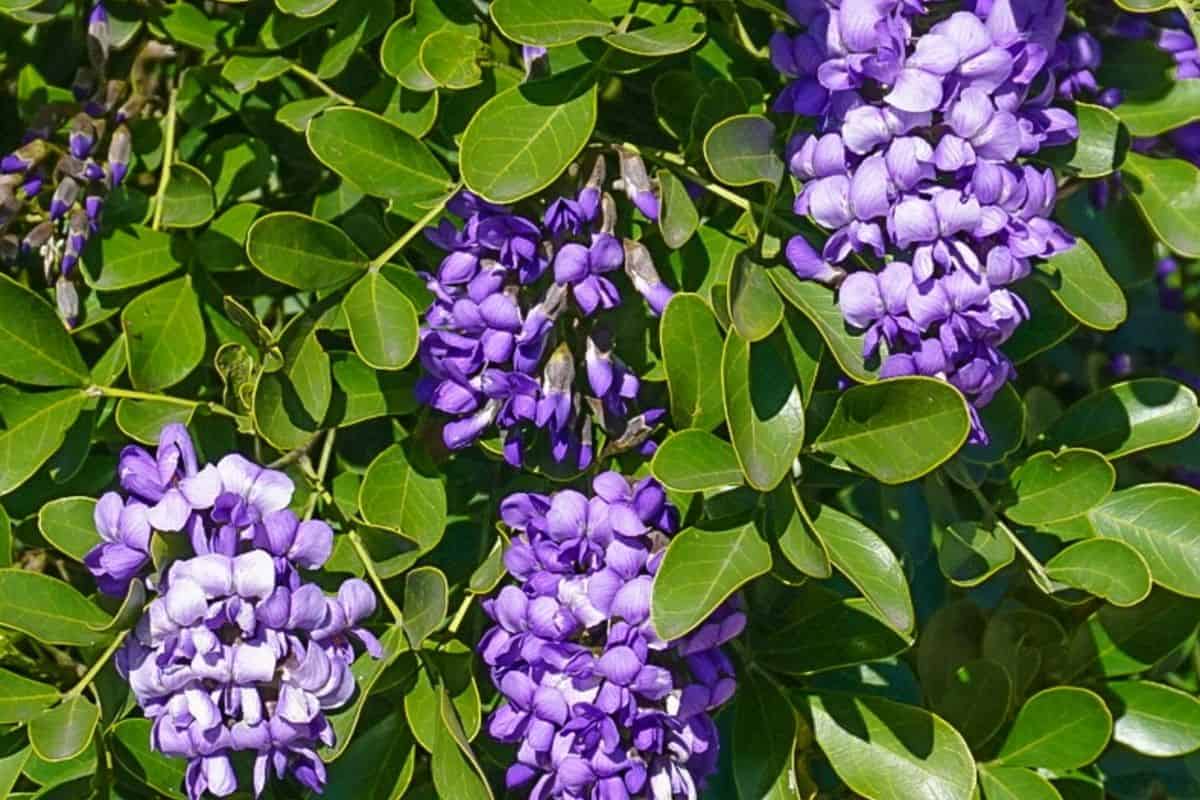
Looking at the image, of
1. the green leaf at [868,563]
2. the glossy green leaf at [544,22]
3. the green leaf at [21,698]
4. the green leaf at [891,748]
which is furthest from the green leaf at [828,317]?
the green leaf at [21,698]

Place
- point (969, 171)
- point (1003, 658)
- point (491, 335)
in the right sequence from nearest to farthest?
point (969, 171) → point (491, 335) → point (1003, 658)

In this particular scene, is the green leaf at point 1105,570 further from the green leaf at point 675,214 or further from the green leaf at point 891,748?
the green leaf at point 675,214

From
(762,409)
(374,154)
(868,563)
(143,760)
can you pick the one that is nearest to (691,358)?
(762,409)

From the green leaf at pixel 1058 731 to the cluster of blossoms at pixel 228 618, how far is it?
580 millimetres

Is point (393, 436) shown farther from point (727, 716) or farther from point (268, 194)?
point (727, 716)

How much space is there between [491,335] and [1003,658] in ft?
1.99

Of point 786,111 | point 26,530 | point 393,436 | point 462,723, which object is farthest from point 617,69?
point 26,530

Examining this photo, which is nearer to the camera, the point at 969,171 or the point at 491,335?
the point at 969,171

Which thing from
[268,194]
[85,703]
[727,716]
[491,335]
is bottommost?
[727,716]

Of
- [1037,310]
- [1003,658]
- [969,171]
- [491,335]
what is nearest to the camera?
[969,171]

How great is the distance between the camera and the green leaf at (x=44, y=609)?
127 centimetres

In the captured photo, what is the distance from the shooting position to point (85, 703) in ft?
4.26

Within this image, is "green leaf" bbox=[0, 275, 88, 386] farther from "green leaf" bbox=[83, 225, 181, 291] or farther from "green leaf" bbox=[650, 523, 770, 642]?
"green leaf" bbox=[650, 523, 770, 642]

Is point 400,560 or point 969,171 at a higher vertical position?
point 969,171
